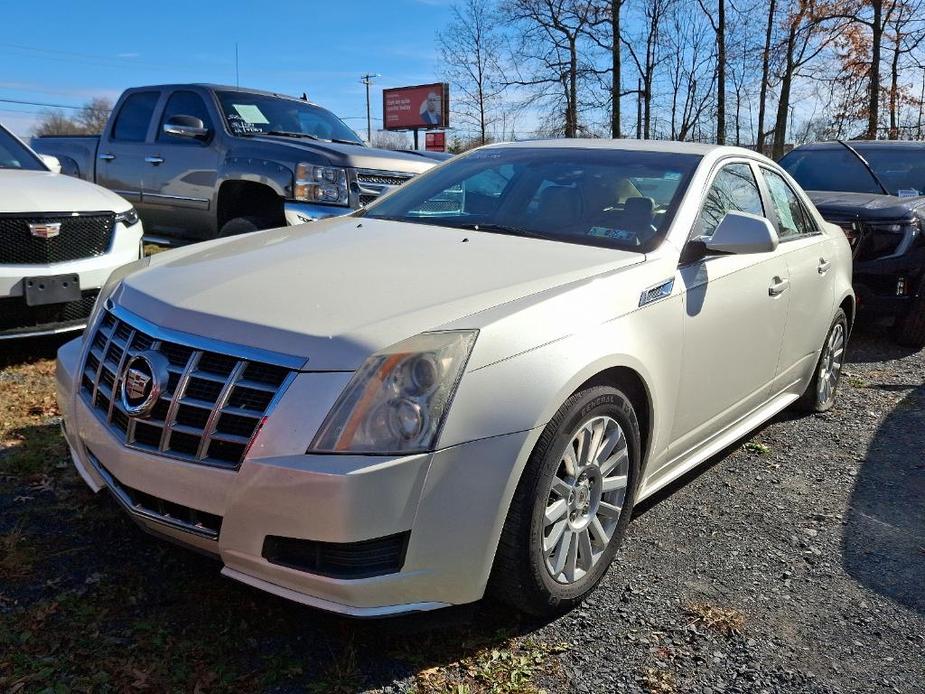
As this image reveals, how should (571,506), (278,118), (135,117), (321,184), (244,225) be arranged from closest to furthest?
(571,506) < (321,184) < (244,225) < (278,118) < (135,117)

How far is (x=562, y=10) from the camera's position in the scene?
80.5 ft

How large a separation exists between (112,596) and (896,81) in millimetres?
25925

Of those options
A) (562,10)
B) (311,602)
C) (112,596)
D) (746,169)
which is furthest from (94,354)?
(562,10)

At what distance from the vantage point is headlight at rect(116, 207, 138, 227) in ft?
17.2

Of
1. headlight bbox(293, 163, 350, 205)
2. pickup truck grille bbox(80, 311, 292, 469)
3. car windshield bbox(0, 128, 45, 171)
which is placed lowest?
pickup truck grille bbox(80, 311, 292, 469)

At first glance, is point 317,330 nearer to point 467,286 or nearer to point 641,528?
point 467,286

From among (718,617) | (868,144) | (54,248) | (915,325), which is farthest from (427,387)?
(868,144)

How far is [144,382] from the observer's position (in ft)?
7.52

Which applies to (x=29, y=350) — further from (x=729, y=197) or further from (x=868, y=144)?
(x=868, y=144)

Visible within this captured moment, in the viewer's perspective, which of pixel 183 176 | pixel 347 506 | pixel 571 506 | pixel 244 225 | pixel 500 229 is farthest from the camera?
pixel 183 176

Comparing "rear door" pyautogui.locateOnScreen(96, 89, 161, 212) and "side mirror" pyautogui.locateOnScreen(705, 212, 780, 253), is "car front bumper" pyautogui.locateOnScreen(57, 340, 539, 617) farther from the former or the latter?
"rear door" pyautogui.locateOnScreen(96, 89, 161, 212)

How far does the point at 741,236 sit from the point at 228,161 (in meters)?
4.83

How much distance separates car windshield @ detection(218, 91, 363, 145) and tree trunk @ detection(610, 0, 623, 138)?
1723 centimetres

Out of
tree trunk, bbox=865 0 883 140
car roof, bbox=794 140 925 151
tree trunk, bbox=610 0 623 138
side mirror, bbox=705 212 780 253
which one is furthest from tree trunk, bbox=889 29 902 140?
side mirror, bbox=705 212 780 253
